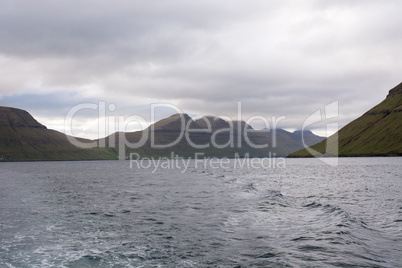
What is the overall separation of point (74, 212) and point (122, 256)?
20631 mm

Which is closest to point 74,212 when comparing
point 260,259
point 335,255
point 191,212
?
point 191,212

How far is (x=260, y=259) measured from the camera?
21.2m

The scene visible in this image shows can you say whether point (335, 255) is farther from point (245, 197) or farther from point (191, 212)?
point (245, 197)

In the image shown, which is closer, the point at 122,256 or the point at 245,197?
the point at 122,256

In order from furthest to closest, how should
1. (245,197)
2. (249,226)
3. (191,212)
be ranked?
(245,197), (191,212), (249,226)

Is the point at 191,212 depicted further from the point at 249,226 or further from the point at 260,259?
the point at 260,259

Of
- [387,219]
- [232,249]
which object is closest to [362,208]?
[387,219]

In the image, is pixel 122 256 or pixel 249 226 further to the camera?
pixel 249 226

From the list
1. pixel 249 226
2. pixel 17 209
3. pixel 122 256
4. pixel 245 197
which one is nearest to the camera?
pixel 122 256

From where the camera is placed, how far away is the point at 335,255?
21.9m

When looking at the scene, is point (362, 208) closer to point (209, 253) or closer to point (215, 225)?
point (215, 225)

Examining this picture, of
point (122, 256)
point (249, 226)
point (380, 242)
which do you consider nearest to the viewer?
point (122, 256)

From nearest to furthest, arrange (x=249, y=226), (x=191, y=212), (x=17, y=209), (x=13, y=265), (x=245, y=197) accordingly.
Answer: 1. (x=13, y=265)
2. (x=249, y=226)
3. (x=191, y=212)
4. (x=17, y=209)
5. (x=245, y=197)

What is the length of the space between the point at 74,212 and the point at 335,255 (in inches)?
1190
